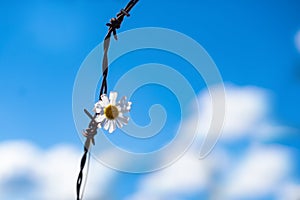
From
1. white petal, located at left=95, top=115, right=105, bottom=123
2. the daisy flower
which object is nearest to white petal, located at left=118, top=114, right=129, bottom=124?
the daisy flower

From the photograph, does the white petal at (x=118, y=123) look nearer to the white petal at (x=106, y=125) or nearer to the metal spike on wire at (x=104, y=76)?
the white petal at (x=106, y=125)

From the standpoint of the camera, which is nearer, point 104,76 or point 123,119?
point 104,76

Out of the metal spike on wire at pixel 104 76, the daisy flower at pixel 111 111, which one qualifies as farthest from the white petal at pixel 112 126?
the metal spike on wire at pixel 104 76

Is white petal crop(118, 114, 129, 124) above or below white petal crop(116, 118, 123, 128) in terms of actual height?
above

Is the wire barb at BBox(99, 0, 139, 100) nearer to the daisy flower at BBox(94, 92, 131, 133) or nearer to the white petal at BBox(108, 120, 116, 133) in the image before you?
the daisy flower at BBox(94, 92, 131, 133)

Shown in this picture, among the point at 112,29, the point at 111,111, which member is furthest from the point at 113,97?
the point at 112,29

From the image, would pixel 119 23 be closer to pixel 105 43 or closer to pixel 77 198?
pixel 105 43

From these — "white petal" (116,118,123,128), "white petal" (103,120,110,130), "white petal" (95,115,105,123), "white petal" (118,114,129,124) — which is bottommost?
"white petal" (95,115,105,123)

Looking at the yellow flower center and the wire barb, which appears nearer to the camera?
the wire barb

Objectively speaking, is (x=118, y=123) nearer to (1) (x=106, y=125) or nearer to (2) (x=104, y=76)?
(1) (x=106, y=125)
